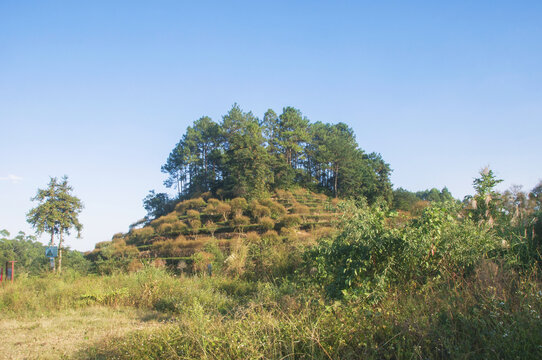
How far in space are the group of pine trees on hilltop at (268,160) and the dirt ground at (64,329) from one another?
940 inches

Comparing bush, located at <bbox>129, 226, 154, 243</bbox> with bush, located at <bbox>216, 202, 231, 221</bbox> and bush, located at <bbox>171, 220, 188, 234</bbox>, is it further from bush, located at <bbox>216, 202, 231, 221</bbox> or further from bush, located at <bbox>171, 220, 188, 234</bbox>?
bush, located at <bbox>216, 202, 231, 221</bbox>

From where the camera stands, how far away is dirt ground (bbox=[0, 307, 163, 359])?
17.5 feet

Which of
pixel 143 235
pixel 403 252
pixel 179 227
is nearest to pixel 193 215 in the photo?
pixel 179 227

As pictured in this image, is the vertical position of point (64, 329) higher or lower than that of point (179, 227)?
lower

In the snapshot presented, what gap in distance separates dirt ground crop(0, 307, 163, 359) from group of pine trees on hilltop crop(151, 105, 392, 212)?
23876 mm

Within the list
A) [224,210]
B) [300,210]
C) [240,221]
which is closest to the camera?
[240,221]

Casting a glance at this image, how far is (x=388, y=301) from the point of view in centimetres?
449

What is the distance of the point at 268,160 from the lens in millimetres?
34344

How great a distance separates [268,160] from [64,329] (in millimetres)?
28277

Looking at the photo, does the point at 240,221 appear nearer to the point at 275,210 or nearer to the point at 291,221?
the point at 275,210

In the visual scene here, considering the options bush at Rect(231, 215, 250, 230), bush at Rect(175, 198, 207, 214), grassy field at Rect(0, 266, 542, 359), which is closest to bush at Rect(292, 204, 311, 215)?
bush at Rect(231, 215, 250, 230)

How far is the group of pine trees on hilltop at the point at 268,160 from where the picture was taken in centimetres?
3333

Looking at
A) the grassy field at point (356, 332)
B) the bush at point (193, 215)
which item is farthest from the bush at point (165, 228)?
the grassy field at point (356, 332)

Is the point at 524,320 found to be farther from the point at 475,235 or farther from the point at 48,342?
the point at 48,342
